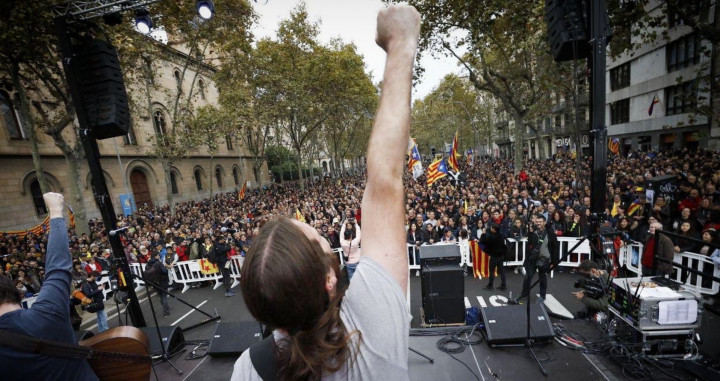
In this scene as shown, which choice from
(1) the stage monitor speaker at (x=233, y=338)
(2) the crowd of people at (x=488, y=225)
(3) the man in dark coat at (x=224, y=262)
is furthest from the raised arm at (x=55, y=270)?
(3) the man in dark coat at (x=224, y=262)

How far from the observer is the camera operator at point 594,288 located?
445 cm

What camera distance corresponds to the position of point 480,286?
7992mm

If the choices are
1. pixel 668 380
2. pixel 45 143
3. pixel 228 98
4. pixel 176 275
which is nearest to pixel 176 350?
pixel 176 275

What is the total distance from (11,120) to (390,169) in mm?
27937

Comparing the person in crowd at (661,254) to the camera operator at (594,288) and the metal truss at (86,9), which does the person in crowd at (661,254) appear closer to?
the camera operator at (594,288)

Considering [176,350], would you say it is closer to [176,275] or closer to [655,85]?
[176,275]

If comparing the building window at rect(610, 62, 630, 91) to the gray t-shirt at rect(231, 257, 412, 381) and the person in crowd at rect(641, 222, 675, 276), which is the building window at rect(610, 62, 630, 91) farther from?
the gray t-shirt at rect(231, 257, 412, 381)

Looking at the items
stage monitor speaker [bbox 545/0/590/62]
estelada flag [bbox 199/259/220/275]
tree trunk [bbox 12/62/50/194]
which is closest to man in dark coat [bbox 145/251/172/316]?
estelada flag [bbox 199/259/220/275]

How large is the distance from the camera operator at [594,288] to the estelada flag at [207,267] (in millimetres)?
9943

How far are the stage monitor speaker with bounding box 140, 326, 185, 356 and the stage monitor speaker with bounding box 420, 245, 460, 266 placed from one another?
4678 mm

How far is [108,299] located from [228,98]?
48.7 ft

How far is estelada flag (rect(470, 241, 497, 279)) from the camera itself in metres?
8.60

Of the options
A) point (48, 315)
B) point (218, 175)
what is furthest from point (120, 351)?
point (218, 175)

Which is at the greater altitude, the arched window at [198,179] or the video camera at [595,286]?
the arched window at [198,179]
